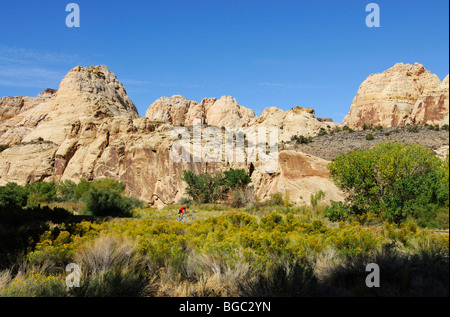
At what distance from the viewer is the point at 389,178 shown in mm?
13477

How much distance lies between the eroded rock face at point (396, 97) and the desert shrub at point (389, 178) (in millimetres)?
48640

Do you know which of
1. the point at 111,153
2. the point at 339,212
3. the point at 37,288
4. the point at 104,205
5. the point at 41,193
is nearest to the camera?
the point at 37,288

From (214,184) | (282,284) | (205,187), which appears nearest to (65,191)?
(205,187)

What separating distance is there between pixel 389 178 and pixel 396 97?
5595cm

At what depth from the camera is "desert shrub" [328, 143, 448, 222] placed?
11.9m

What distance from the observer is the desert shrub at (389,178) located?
469 inches

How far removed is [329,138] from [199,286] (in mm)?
36379

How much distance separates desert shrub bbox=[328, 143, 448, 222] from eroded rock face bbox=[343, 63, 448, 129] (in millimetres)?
48640

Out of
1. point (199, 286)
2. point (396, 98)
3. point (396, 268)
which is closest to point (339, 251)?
point (396, 268)

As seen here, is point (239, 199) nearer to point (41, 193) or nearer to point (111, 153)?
point (41, 193)

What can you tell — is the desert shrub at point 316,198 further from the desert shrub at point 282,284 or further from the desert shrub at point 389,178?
the desert shrub at point 282,284

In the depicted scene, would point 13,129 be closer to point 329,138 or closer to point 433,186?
point 329,138

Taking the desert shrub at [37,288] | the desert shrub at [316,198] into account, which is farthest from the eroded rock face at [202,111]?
the desert shrub at [37,288]

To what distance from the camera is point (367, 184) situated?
47.4 ft
